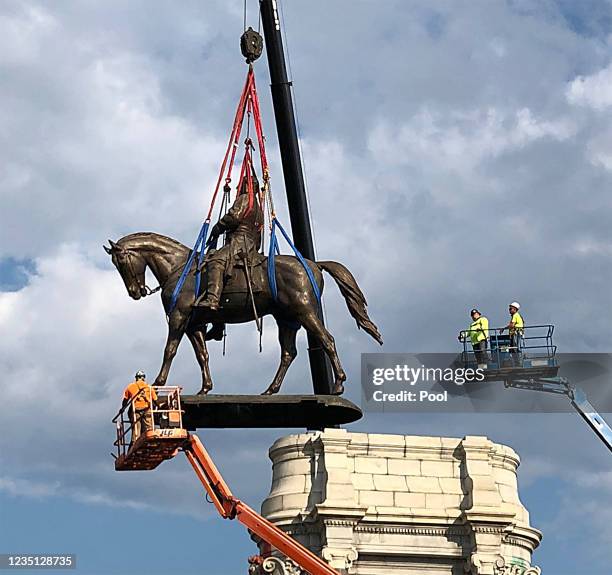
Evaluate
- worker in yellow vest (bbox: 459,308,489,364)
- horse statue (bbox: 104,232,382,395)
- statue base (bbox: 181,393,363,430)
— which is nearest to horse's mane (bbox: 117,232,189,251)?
horse statue (bbox: 104,232,382,395)

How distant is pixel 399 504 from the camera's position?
1490 inches

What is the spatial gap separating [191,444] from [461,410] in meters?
15.8

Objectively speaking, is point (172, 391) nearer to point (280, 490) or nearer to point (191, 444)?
point (191, 444)

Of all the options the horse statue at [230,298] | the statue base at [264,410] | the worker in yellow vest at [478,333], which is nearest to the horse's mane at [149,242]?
the horse statue at [230,298]

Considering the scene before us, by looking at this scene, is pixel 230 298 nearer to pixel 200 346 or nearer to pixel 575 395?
pixel 200 346

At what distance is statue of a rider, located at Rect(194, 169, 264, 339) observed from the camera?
32.8 metres

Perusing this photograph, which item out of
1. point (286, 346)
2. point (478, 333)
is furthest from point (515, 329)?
point (286, 346)

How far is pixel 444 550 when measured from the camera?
123 ft

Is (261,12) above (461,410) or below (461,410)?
above

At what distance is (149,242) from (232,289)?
2487 mm

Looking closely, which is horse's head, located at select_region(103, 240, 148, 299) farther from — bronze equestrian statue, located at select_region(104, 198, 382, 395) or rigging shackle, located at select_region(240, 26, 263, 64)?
rigging shackle, located at select_region(240, 26, 263, 64)

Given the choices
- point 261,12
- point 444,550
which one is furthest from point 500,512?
point 261,12

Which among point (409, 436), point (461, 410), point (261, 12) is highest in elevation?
point (261, 12)

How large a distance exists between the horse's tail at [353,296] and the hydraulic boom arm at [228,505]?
5725mm
